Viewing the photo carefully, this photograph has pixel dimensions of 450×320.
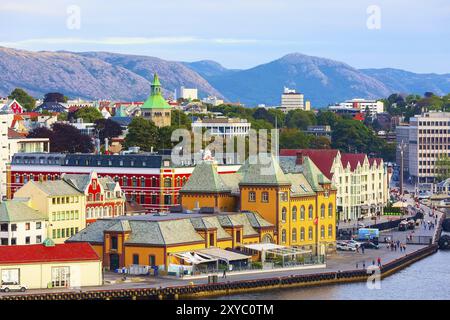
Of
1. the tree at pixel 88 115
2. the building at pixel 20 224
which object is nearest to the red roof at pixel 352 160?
the building at pixel 20 224

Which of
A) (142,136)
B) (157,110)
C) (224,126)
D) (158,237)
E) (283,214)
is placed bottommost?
(158,237)

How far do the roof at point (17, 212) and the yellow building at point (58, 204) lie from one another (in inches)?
49.7

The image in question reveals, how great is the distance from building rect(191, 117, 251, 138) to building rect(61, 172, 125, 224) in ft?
221

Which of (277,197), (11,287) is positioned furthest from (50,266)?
(277,197)

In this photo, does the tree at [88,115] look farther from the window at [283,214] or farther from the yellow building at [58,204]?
the window at [283,214]

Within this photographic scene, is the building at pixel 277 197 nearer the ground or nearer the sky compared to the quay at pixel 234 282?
nearer the sky

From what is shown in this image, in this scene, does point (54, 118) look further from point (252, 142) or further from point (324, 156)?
point (324, 156)

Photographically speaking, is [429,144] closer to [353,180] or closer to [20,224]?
[353,180]

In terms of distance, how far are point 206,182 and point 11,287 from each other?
20961mm

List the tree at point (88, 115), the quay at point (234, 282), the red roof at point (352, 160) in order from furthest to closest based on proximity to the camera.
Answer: the tree at point (88, 115) < the red roof at point (352, 160) < the quay at point (234, 282)

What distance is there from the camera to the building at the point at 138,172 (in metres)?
108

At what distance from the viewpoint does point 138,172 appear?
109000 millimetres

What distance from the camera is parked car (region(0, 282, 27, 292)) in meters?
76.8
